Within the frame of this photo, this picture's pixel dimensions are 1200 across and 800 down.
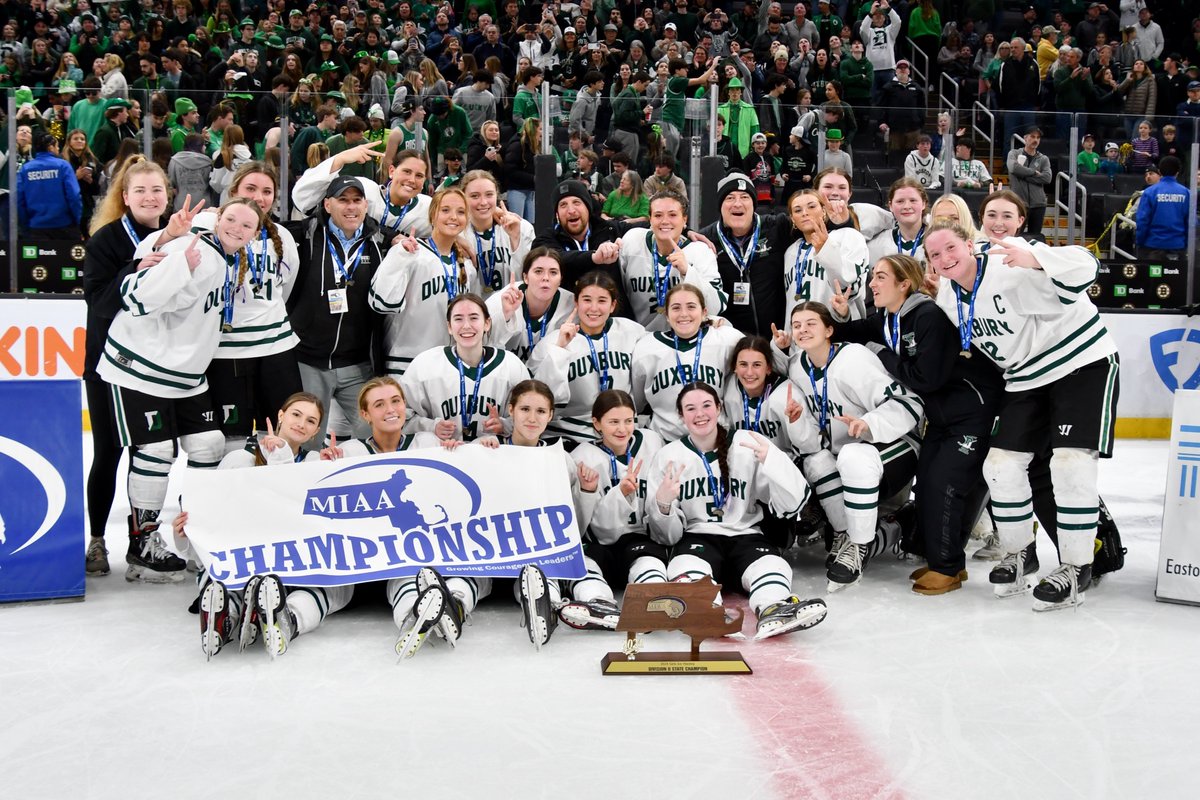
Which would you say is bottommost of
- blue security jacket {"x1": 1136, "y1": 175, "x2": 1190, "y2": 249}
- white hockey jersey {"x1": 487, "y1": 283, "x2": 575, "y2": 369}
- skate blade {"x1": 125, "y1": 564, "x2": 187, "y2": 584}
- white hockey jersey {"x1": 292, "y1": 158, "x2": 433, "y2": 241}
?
skate blade {"x1": 125, "y1": 564, "x2": 187, "y2": 584}

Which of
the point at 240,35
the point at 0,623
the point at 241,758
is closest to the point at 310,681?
the point at 241,758

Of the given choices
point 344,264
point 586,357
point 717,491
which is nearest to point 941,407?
point 717,491

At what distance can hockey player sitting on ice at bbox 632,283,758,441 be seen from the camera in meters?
4.79

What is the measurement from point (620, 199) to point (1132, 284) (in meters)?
4.25

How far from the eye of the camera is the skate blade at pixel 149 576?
459 cm

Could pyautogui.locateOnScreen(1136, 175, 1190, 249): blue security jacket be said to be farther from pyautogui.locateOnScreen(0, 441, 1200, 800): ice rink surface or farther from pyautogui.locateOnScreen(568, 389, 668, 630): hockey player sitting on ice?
pyautogui.locateOnScreen(568, 389, 668, 630): hockey player sitting on ice

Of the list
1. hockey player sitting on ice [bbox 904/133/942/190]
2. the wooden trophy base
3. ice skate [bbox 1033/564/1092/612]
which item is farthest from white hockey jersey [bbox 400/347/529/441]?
hockey player sitting on ice [bbox 904/133/942/190]

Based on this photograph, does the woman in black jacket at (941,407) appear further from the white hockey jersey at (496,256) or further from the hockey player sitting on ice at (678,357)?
the white hockey jersey at (496,256)

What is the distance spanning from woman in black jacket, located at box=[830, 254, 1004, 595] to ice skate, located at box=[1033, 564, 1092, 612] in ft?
1.16

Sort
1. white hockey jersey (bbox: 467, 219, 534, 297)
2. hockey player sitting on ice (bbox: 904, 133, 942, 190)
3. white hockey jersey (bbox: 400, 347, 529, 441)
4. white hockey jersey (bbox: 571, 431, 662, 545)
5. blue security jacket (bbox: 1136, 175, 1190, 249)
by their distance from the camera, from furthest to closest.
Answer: blue security jacket (bbox: 1136, 175, 1190, 249), hockey player sitting on ice (bbox: 904, 133, 942, 190), white hockey jersey (bbox: 467, 219, 534, 297), white hockey jersey (bbox: 400, 347, 529, 441), white hockey jersey (bbox: 571, 431, 662, 545)

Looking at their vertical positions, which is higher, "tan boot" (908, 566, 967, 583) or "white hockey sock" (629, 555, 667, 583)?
"white hockey sock" (629, 555, 667, 583)

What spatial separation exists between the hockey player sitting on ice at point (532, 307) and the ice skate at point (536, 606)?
1.21 m

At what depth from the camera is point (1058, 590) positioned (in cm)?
432

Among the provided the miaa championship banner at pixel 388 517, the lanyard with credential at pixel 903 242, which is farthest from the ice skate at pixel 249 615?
the lanyard with credential at pixel 903 242
